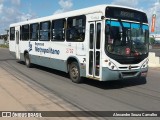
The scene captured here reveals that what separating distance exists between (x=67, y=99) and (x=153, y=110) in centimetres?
272

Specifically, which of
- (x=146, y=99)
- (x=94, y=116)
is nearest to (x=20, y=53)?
(x=146, y=99)

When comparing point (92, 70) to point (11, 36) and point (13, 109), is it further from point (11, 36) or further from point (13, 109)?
point (11, 36)

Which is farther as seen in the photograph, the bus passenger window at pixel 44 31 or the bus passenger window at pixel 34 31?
the bus passenger window at pixel 34 31

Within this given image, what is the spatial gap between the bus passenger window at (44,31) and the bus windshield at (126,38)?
5.14 metres

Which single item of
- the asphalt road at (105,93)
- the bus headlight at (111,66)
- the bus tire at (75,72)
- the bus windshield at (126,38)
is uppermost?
the bus windshield at (126,38)

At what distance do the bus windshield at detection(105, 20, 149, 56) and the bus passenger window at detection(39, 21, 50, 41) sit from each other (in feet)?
16.9

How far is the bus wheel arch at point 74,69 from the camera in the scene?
12.8m

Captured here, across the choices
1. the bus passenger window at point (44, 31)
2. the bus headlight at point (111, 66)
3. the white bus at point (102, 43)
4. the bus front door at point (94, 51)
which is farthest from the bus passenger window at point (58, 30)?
the bus headlight at point (111, 66)

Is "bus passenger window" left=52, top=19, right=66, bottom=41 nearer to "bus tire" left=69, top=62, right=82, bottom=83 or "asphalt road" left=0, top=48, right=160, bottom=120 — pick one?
"bus tire" left=69, top=62, right=82, bottom=83

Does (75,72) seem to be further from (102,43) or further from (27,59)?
(27,59)

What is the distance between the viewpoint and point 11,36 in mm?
22438

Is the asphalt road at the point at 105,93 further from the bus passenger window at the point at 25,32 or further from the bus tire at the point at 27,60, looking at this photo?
the bus passenger window at the point at 25,32

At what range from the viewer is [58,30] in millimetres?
14398

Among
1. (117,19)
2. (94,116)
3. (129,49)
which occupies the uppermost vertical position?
(117,19)
